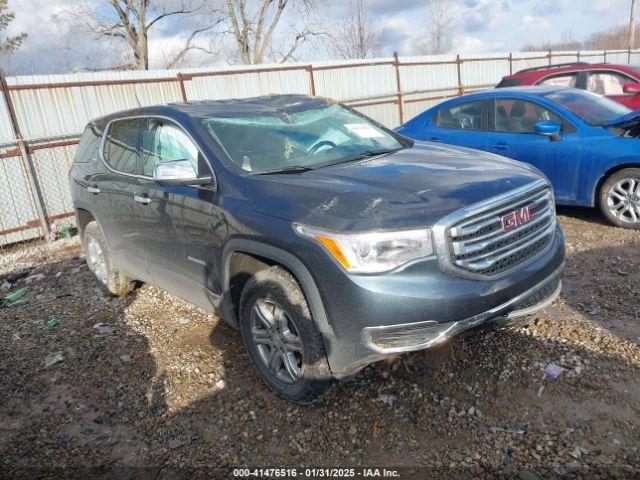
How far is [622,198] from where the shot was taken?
5469 mm

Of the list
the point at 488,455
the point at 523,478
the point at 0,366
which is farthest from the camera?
the point at 0,366

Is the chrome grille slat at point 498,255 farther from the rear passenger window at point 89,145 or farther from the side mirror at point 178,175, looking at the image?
the rear passenger window at point 89,145

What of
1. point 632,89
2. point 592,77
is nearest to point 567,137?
point 632,89

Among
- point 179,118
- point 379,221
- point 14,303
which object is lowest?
point 14,303

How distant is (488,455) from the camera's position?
250 cm

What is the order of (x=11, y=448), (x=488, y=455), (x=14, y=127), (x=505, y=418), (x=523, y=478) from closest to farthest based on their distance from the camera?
(x=523, y=478) < (x=488, y=455) < (x=505, y=418) < (x=11, y=448) < (x=14, y=127)

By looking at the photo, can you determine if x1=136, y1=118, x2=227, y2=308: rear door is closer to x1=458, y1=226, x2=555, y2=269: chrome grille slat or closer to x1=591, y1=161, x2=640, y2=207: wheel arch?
x1=458, y1=226, x2=555, y2=269: chrome grille slat

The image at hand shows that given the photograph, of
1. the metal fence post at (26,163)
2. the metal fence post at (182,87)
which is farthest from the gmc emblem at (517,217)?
the metal fence post at (182,87)

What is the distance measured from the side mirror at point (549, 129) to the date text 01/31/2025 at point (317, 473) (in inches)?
176

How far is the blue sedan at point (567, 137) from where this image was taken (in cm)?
545

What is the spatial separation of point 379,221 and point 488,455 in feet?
4.27

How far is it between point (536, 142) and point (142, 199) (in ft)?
14.8

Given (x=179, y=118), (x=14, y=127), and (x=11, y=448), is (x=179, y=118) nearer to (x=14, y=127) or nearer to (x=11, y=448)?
(x=11, y=448)

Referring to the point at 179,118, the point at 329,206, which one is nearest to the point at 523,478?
the point at 329,206
